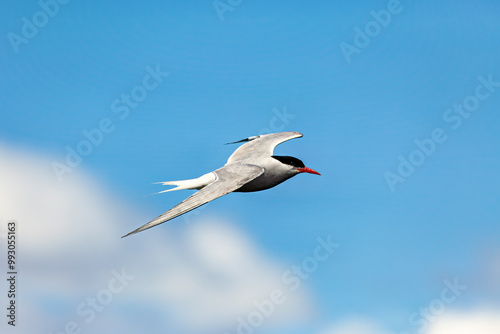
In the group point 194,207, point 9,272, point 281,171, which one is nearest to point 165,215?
point 194,207

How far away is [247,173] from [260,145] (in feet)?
11.4

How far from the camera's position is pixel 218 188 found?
1116 centimetres

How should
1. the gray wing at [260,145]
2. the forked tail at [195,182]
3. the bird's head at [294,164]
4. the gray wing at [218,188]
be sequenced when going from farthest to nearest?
the gray wing at [260,145]
the bird's head at [294,164]
the forked tail at [195,182]
the gray wing at [218,188]

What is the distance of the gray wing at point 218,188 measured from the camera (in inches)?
366

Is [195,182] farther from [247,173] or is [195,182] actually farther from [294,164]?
[294,164]

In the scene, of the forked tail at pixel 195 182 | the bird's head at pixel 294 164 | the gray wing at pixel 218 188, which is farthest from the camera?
the bird's head at pixel 294 164

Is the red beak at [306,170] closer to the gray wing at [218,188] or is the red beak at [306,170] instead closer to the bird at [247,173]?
the bird at [247,173]

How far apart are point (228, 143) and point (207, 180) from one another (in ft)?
13.3

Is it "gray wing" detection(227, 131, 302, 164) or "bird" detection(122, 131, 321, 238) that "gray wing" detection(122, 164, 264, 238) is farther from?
"gray wing" detection(227, 131, 302, 164)

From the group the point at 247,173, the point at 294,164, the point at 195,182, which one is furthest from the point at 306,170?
the point at 195,182

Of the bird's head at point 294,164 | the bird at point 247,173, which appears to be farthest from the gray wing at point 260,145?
the bird's head at point 294,164

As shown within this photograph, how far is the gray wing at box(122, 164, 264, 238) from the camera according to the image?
9.29 metres

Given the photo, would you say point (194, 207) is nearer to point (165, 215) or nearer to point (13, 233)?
point (165, 215)

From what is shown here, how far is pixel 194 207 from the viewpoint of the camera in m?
9.84
